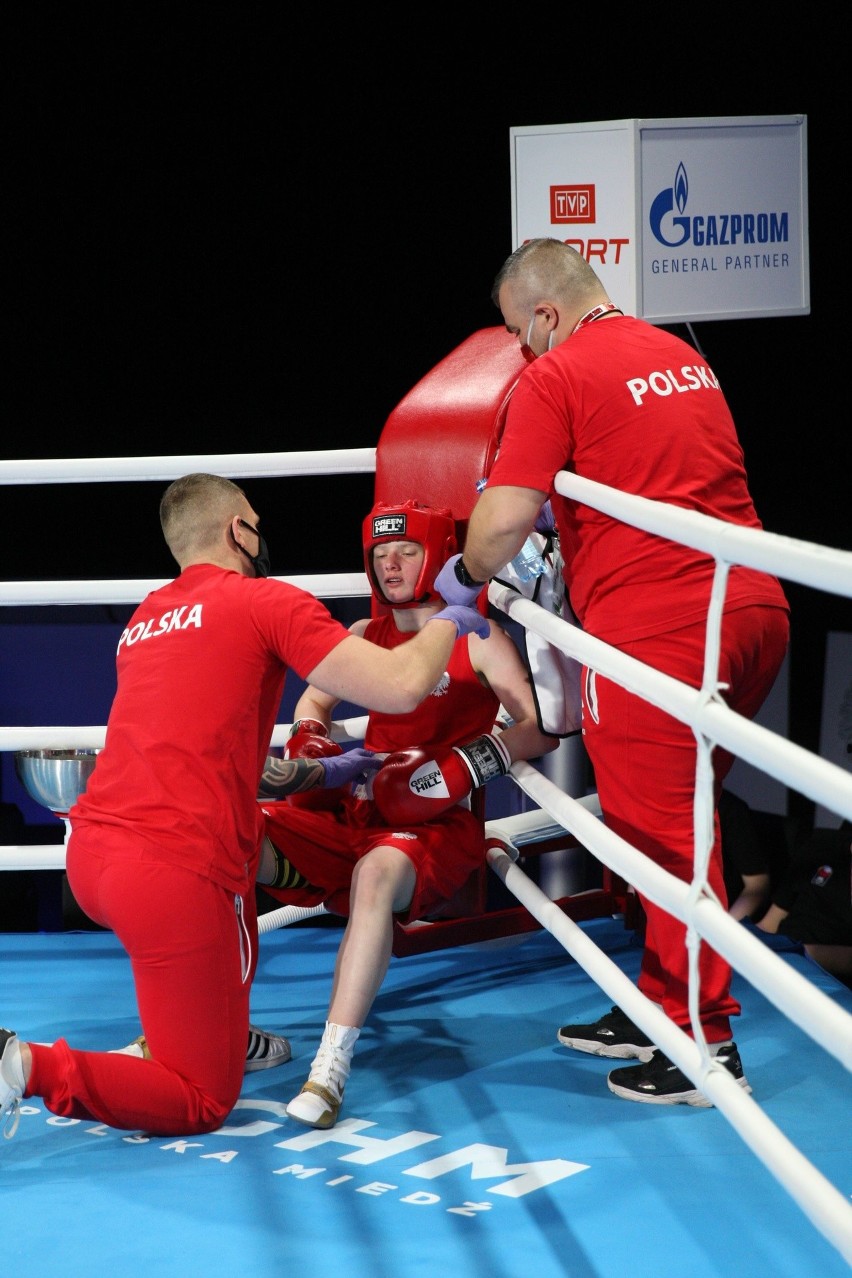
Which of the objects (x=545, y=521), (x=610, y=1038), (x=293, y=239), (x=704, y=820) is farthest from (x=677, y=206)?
(x=704, y=820)

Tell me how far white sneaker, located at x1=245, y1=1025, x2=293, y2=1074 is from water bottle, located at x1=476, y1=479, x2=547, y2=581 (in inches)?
Answer: 35.8

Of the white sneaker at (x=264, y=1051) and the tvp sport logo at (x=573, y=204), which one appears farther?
the tvp sport logo at (x=573, y=204)

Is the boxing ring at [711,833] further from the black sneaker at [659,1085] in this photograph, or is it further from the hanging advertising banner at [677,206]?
the hanging advertising banner at [677,206]

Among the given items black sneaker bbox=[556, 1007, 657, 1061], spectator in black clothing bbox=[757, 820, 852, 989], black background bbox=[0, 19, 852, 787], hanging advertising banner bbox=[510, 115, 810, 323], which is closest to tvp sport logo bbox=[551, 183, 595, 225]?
hanging advertising banner bbox=[510, 115, 810, 323]

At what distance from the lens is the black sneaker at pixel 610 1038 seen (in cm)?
248

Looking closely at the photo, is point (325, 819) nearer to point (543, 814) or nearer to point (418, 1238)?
point (543, 814)

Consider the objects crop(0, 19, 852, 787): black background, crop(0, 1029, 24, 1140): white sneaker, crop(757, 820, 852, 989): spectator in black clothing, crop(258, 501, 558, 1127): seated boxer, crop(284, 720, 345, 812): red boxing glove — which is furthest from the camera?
crop(0, 19, 852, 787): black background

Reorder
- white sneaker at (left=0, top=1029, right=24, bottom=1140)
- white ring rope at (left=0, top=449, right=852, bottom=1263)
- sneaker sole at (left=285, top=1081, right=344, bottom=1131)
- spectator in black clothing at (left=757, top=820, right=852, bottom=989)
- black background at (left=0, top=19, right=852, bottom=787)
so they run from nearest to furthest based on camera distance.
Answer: white ring rope at (left=0, top=449, right=852, bottom=1263) < white sneaker at (left=0, top=1029, right=24, bottom=1140) < sneaker sole at (left=285, top=1081, right=344, bottom=1131) < spectator in black clothing at (left=757, top=820, right=852, bottom=989) < black background at (left=0, top=19, right=852, bottom=787)

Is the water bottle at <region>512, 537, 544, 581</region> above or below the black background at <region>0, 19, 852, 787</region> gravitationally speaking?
below

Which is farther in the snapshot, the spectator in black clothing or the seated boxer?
the spectator in black clothing

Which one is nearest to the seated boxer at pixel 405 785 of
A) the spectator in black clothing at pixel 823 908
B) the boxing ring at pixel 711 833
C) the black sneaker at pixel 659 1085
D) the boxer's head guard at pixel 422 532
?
the boxer's head guard at pixel 422 532

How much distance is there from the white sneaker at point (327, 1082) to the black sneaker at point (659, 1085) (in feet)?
1.42

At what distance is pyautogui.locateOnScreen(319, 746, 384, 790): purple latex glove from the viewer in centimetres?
266

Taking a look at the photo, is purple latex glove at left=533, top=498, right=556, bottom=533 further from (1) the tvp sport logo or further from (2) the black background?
(2) the black background
